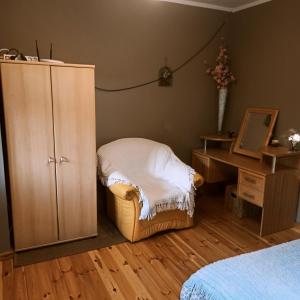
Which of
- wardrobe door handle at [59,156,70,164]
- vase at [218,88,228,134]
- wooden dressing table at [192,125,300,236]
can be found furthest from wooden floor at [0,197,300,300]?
vase at [218,88,228,134]

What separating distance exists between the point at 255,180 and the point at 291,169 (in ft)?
1.40

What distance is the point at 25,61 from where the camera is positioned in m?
2.42

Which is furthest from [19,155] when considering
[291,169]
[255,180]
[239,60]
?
[239,60]

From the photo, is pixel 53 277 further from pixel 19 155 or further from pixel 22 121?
pixel 22 121

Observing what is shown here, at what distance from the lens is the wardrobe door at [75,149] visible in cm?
261

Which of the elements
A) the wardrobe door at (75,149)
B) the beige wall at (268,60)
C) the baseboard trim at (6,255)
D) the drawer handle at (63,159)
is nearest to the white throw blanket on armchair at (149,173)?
the wardrobe door at (75,149)

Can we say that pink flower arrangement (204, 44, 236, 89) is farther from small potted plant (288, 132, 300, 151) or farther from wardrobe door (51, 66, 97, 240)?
wardrobe door (51, 66, 97, 240)

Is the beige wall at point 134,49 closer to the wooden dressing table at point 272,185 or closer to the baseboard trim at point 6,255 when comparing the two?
the wooden dressing table at point 272,185

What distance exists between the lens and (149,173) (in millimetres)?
3473

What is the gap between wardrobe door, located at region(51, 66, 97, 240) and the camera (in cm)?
261

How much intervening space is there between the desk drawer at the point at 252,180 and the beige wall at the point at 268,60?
2.42ft

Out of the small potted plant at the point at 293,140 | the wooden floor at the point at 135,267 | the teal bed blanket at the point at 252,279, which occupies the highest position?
the small potted plant at the point at 293,140

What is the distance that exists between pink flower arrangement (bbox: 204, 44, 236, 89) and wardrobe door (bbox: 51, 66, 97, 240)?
1.98 meters

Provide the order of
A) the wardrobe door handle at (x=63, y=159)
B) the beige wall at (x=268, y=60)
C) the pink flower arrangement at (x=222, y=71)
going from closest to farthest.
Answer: the wardrobe door handle at (x=63, y=159) → the beige wall at (x=268, y=60) → the pink flower arrangement at (x=222, y=71)
